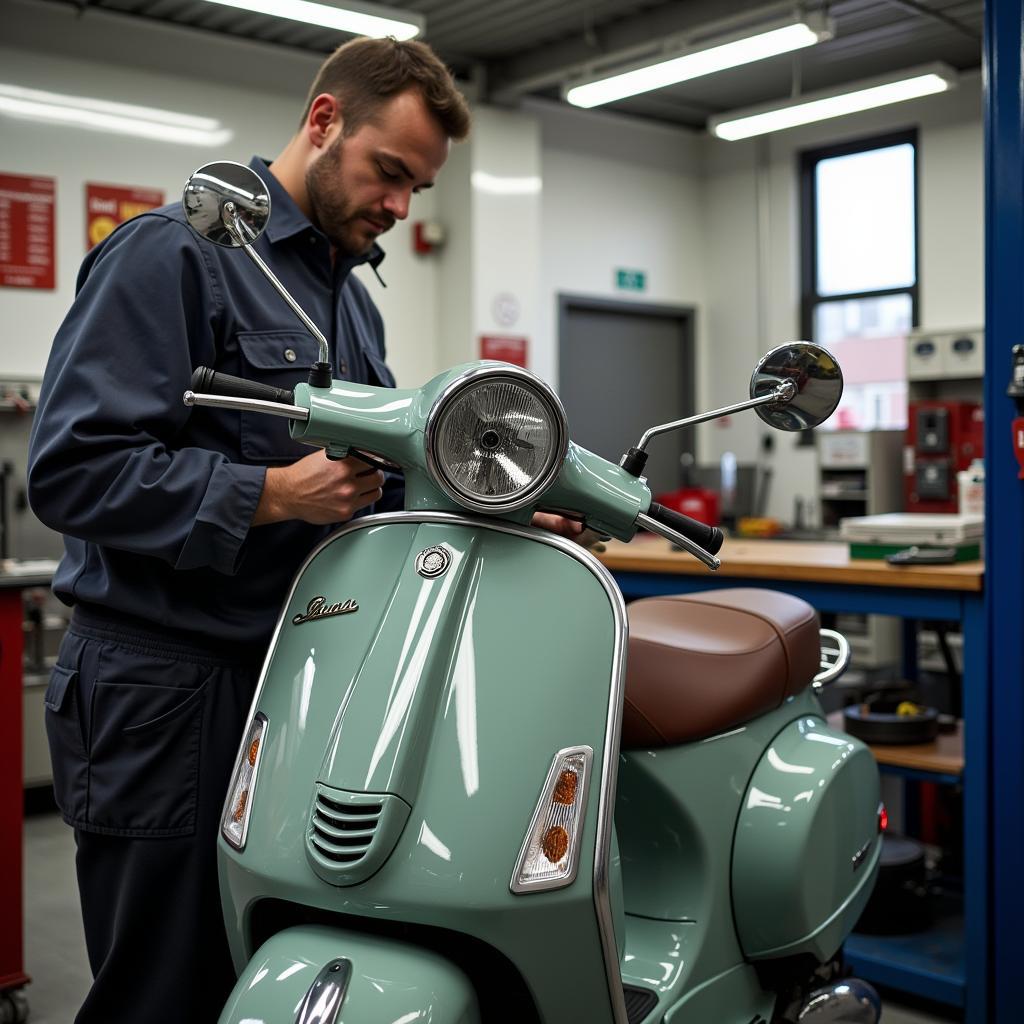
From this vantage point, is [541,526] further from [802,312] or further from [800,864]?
[802,312]

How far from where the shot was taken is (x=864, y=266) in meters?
7.72

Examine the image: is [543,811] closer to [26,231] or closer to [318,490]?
[318,490]

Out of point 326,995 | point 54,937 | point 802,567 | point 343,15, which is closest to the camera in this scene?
point 326,995

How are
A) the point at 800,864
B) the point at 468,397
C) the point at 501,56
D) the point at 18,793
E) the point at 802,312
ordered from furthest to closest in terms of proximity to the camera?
the point at 802,312, the point at 501,56, the point at 18,793, the point at 800,864, the point at 468,397

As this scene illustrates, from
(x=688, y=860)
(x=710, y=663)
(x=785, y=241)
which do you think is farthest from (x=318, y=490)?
(x=785, y=241)

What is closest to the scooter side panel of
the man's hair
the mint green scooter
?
the mint green scooter

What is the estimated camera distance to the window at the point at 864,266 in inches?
294

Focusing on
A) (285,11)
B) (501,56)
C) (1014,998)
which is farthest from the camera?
(501,56)

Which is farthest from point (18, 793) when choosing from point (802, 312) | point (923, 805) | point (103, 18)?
point (802, 312)

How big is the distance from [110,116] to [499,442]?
5116 mm

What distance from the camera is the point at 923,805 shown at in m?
3.38

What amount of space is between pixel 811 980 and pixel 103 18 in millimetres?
5477

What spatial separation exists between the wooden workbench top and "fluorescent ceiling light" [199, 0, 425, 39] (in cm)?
253

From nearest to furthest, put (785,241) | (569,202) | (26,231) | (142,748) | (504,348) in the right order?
1. (142,748)
2. (26,231)
3. (504,348)
4. (569,202)
5. (785,241)
